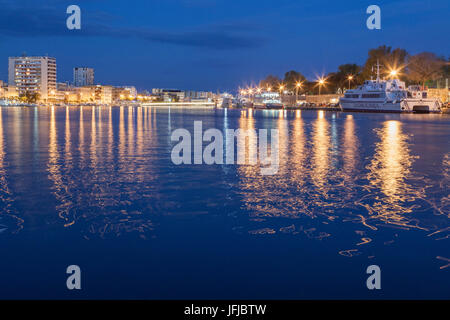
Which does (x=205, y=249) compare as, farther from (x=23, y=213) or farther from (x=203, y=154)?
(x=203, y=154)

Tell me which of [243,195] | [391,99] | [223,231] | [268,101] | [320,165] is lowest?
[223,231]

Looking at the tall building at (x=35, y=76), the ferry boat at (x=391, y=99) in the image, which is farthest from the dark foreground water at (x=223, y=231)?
the tall building at (x=35, y=76)

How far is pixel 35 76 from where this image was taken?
190 meters

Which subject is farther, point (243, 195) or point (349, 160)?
point (349, 160)

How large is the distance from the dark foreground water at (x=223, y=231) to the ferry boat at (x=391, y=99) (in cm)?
6199

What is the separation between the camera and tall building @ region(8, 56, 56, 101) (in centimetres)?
18825

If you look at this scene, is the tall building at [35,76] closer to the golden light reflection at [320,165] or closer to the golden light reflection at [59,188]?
the golden light reflection at [320,165]

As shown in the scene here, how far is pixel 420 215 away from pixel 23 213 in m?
6.48

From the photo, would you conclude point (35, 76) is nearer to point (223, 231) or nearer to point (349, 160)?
point (349, 160)

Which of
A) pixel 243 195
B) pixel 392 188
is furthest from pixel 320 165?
pixel 243 195

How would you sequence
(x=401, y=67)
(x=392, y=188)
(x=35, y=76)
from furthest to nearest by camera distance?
(x=35, y=76), (x=401, y=67), (x=392, y=188)

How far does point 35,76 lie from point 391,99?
156 m

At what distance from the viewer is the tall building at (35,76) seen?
18825 cm

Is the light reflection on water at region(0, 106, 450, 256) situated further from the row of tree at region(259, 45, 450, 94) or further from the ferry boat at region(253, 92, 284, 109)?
the ferry boat at region(253, 92, 284, 109)
